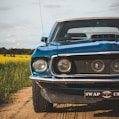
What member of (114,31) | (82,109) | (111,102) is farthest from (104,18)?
(111,102)

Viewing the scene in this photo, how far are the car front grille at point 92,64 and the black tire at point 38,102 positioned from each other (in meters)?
0.52

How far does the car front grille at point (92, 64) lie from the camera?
16.8 ft

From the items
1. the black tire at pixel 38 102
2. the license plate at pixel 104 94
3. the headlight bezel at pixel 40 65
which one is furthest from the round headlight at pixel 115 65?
the black tire at pixel 38 102

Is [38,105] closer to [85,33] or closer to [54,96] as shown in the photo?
[54,96]

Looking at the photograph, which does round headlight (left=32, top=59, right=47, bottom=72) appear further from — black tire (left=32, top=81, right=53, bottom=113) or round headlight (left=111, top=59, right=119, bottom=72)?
round headlight (left=111, top=59, right=119, bottom=72)

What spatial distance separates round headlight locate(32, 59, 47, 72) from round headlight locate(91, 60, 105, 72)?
2.10 feet

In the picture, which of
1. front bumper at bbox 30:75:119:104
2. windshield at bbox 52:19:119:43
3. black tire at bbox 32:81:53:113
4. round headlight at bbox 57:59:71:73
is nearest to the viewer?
front bumper at bbox 30:75:119:104

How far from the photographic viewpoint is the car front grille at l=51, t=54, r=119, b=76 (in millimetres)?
5109

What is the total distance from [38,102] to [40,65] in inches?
26.1

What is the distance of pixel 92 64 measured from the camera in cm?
517

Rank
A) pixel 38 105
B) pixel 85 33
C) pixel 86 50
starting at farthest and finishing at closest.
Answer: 1. pixel 85 33
2. pixel 38 105
3. pixel 86 50

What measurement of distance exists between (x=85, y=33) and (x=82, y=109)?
4.38 feet

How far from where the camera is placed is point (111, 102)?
5.27 meters

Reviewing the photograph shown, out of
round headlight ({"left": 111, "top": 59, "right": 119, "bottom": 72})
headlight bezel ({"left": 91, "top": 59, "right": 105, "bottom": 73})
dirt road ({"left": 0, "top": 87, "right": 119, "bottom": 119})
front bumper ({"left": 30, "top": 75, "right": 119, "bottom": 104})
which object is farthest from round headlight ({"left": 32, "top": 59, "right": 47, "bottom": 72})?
round headlight ({"left": 111, "top": 59, "right": 119, "bottom": 72})
